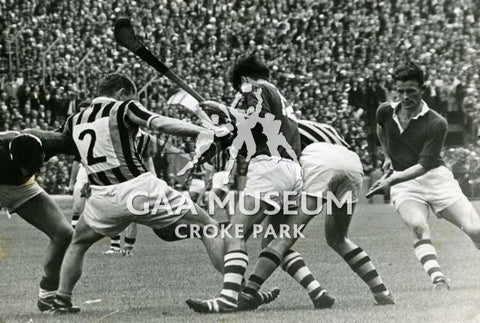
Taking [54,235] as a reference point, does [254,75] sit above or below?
above

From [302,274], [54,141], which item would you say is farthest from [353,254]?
[54,141]

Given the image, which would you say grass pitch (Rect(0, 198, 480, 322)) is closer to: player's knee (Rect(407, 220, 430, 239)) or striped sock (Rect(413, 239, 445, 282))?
striped sock (Rect(413, 239, 445, 282))

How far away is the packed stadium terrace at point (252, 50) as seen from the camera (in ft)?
90.6

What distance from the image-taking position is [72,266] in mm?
7957

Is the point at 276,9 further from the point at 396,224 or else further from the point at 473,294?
the point at 473,294

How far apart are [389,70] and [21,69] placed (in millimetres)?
11555

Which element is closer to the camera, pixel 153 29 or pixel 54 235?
pixel 54 235

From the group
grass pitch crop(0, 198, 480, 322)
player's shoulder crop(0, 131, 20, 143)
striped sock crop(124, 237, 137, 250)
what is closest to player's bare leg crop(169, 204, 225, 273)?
grass pitch crop(0, 198, 480, 322)

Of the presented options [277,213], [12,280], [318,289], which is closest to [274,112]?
[277,213]

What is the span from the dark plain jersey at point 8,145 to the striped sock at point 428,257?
3.37 metres

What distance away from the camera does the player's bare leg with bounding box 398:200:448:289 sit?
9023 millimetres

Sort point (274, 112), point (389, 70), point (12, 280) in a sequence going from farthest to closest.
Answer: point (389, 70) → point (12, 280) → point (274, 112)

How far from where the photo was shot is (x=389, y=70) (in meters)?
31.3

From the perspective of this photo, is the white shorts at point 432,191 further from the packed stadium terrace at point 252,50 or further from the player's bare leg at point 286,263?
the packed stadium terrace at point 252,50
